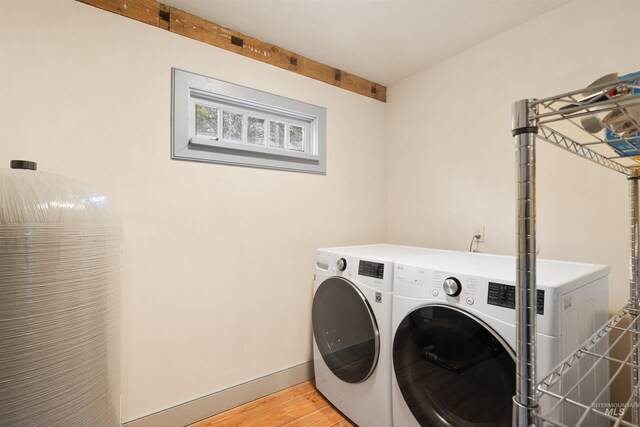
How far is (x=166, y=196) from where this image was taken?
157 cm

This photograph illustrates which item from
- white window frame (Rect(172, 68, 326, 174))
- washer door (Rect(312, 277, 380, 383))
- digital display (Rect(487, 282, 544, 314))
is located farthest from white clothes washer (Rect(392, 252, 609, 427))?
white window frame (Rect(172, 68, 326, 174))

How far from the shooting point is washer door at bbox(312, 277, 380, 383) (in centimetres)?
146

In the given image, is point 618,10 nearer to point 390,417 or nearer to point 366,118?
point 366,118

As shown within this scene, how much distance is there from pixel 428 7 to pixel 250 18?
0.98 metres

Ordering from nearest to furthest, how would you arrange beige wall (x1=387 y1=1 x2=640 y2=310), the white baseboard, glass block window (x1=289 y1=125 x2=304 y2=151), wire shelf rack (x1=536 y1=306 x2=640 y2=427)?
wire shelf rack (x1=536 y1=306 x2=640 y2=427), beige wall (x1=387 y1=1 x2=640 y2=310), the white baseboard, glass block window (x1=289 y1=125 x2=304 y2=151)

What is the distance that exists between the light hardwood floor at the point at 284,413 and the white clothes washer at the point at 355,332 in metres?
0.06

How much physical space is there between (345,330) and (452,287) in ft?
2.44

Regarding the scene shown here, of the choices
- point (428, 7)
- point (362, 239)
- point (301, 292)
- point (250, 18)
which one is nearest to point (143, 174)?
point (250, 18)

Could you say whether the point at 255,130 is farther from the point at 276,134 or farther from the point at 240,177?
the point at 240,177

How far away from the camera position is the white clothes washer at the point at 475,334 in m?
0.92

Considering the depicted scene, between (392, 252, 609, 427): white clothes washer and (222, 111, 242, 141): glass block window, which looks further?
(222, 111, 242, 141): glass block window

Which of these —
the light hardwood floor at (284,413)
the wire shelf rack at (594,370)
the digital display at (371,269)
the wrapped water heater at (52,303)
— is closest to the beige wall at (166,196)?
the light hardwood floor at (284,413)

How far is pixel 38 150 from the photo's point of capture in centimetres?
128

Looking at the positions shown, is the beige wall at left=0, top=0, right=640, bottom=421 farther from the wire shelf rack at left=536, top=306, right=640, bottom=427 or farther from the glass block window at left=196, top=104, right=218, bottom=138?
the wire shelf rack at left=536, top=306, right=640, bottom=427
